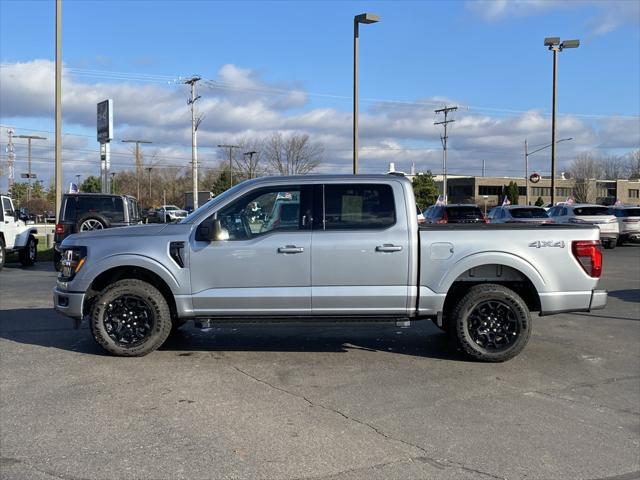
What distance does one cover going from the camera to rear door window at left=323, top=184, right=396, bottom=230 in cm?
660

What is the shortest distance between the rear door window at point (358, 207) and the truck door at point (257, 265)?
27cm

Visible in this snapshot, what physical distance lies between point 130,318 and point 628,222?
23.1 metres

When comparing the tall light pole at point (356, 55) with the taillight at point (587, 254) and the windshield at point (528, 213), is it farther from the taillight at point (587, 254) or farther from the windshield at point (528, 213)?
the taillight at point (587, 254)

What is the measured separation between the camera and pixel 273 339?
7789 millimetres

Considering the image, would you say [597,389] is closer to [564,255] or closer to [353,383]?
[564,255]

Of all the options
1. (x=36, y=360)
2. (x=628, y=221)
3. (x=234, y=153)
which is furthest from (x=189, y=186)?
(x=36, y=360)

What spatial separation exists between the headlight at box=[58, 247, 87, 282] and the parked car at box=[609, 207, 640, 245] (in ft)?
74.8

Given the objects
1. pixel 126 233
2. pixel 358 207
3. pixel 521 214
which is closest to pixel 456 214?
pixel 521 214

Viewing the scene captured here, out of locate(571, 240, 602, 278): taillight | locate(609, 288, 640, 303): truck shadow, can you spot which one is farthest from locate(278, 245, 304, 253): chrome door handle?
locate(609, 288, 640, 303): truck shadow

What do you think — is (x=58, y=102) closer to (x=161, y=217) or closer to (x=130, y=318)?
(x=161, y=217)

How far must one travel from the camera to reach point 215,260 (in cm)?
654

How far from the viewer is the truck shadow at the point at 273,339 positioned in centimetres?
725

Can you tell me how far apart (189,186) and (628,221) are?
78.8 meters

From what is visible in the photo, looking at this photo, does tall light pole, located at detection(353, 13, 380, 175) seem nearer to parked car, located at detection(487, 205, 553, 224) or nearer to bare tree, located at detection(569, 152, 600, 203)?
parked car, located at detection(487, 205, 553, 224)
